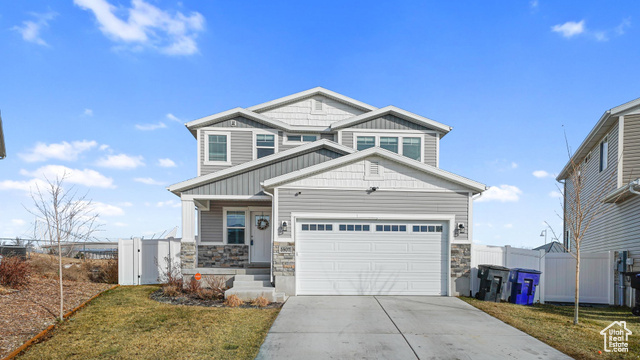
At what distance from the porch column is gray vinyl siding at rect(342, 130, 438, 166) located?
22.1 ft

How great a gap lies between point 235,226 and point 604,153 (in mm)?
13569

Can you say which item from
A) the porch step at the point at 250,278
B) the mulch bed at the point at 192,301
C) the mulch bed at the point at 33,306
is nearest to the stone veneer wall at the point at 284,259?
the porch step at the point at 250,278

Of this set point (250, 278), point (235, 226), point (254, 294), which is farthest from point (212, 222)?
point (254, 294)

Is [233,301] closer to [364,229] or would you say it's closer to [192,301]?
[192,301]

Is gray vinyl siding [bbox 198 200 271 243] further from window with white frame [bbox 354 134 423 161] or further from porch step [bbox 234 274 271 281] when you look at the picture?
window with white frame [bbox 354 134 423 161]

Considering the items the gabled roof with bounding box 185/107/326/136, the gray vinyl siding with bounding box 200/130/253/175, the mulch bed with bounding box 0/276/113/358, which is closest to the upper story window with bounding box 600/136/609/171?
the gabled roof with bounding box 185/107/326/136

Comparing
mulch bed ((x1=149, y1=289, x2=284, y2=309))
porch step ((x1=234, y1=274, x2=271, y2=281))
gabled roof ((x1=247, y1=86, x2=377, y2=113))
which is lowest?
mulch bed ((x1=149, y1=289, x2=284, y2=309))

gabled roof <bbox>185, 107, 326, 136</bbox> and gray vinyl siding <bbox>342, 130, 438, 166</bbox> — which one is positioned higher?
gabled roof <bbox>185, 107, 326, 136</bbox>

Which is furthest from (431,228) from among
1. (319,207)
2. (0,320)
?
(0,320)

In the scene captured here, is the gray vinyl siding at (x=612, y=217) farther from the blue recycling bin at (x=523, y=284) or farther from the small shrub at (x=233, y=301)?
the small shrub at (x=233, y=301)

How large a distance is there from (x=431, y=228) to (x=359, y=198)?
234 cm

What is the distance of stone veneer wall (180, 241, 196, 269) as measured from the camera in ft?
39.9

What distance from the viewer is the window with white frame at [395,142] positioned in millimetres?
16203

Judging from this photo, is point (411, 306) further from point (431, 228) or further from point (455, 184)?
point (455, 184)
